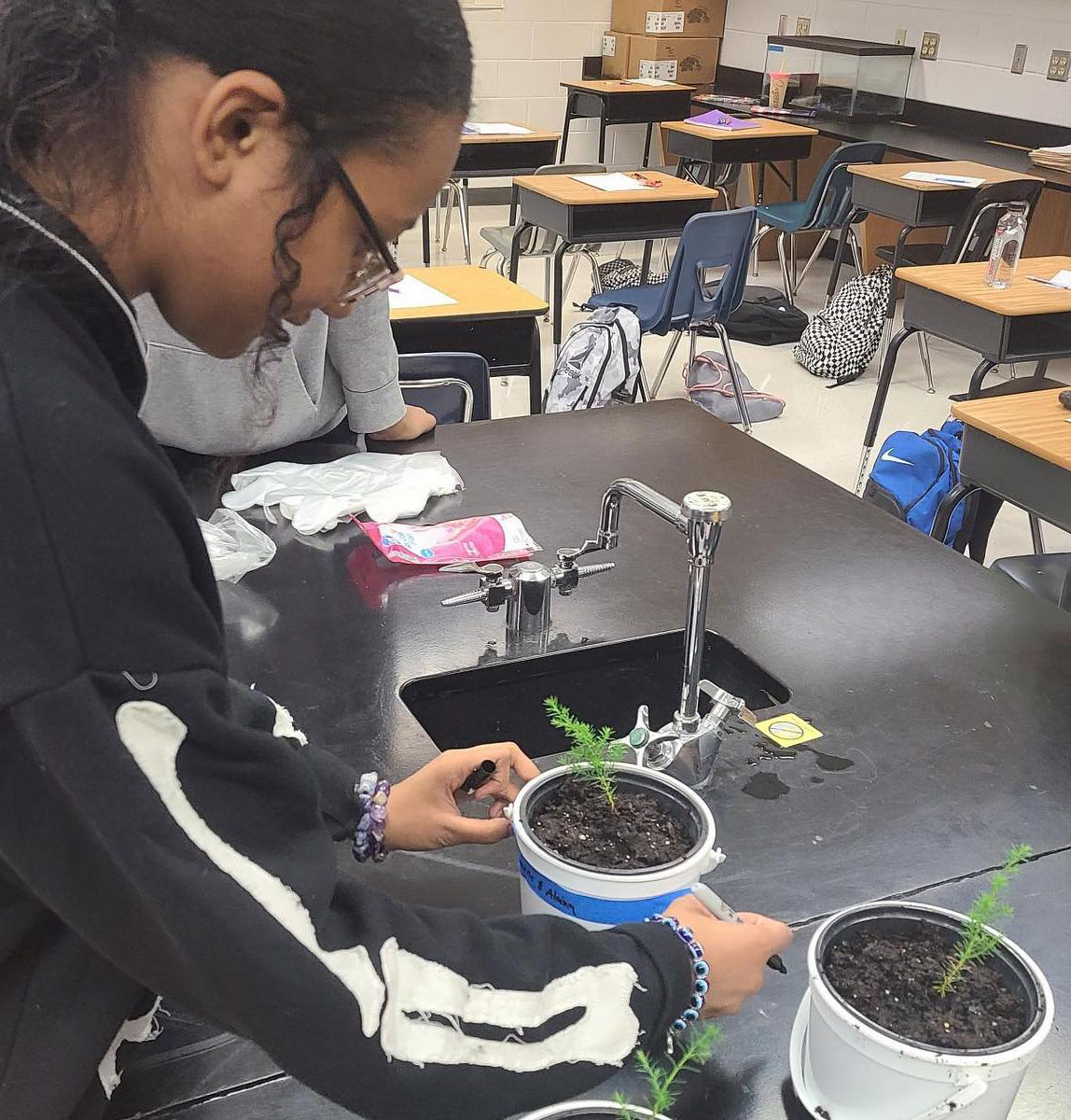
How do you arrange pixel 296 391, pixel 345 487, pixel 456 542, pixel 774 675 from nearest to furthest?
pixel 774 675 → pixel 456 542 → pixel 345 487 → pixel 296 391

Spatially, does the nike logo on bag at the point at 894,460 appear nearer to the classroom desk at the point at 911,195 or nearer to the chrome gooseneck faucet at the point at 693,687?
the chrome gooseneck faucet at the point at 693,687

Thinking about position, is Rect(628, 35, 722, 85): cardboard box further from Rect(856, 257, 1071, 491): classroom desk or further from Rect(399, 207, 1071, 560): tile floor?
Rect(856, 257, 1071, 491): classroom desk

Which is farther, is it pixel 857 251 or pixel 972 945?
pixel 857 251

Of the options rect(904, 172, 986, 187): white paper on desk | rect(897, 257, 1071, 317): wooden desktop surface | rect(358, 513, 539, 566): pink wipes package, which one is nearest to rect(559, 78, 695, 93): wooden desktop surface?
rect(904, 172, 986, 187): white paper on desk

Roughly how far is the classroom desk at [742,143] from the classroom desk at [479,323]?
11.1ft

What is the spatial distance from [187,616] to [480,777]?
Result: 0.48 meters

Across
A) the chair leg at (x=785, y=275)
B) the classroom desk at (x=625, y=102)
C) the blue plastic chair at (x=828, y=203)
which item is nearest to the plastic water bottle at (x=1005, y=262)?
the blue plastic chair at (x=828, y=203)

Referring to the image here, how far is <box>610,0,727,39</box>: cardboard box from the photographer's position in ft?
25.1

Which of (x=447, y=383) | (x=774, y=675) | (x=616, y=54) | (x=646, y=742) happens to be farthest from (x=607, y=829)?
(x=616, y=54)

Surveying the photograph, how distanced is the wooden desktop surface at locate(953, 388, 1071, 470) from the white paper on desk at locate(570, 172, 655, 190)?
8.79 ft

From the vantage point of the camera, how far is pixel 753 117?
6730 mm

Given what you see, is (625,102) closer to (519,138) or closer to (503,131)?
(503,131)

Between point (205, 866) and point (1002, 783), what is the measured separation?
0.81 m

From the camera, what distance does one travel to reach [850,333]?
4914mm
